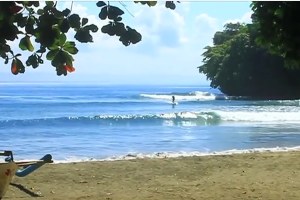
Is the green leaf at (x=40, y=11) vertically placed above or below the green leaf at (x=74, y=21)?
above

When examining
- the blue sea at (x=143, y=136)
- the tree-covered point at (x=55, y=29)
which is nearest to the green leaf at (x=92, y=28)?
the tree-covered point at (x=55, y=29)

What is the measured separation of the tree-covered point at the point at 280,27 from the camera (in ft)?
11.8

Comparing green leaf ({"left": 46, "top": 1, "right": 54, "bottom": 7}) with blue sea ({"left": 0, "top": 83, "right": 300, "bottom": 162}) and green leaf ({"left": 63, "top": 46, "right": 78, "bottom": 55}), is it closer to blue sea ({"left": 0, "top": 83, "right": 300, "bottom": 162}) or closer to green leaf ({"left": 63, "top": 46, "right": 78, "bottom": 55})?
green leaf ({"left": 63, "top": 46, "right": 78, "bottom": 55})

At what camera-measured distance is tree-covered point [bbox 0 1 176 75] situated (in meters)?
2.08

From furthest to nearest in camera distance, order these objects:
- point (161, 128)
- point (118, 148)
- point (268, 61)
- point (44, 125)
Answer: point (268, 61)
point (44, 125)
point (161, 128)
point (118, 148)

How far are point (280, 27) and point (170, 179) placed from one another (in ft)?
18.6

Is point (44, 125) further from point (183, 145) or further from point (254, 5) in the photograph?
point (254, 5)

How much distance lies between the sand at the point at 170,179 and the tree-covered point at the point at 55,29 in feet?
13.7

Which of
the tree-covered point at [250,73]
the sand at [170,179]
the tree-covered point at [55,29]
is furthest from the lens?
the tree-covered point at [250,73]

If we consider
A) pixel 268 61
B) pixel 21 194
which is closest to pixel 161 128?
pixel 21 194

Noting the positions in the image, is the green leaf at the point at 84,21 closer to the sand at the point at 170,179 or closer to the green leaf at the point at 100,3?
the green leaf at the point at 100,3

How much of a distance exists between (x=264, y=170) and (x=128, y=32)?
803cm

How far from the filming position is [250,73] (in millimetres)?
57281

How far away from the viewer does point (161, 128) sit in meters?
25.0
